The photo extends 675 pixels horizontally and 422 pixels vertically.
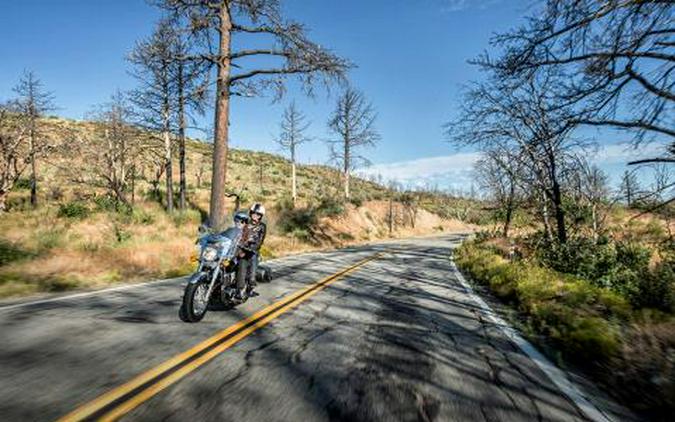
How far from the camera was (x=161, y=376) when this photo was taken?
3859 mm

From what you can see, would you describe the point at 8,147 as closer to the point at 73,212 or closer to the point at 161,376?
the point at 73,212

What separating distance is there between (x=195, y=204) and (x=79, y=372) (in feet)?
86.3

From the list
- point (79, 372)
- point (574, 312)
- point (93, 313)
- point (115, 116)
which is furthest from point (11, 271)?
point (115, 116)

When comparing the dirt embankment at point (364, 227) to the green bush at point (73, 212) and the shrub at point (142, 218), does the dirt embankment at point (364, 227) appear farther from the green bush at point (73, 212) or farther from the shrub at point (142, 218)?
the green bush at point (73, 212)

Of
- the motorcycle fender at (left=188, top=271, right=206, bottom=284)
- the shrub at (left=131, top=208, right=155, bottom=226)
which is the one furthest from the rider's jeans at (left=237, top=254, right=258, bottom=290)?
the shrub at (left=131, top=208, right=155, bottom=226)

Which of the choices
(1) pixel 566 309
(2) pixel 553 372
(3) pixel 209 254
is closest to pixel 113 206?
(3) pixel 209 254

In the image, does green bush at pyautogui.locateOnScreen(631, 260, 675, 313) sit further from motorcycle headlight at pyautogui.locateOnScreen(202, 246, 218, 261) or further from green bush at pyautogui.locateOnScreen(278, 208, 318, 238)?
green bush at pyautogui.locateOnScreen(278, 208, 318, 238)

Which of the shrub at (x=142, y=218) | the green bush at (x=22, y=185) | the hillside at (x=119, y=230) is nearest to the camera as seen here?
the hillside at (x=119, y=230)

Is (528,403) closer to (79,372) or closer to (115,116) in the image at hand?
(79,372)

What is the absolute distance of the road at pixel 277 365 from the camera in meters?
3.39

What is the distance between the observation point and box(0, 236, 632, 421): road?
3.39m

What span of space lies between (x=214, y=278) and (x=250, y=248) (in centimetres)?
120

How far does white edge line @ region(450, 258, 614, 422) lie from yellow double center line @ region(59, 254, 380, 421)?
3.48 m

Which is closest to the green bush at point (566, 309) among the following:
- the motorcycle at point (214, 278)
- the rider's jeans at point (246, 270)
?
the rider's jeans at point (246, 270)
